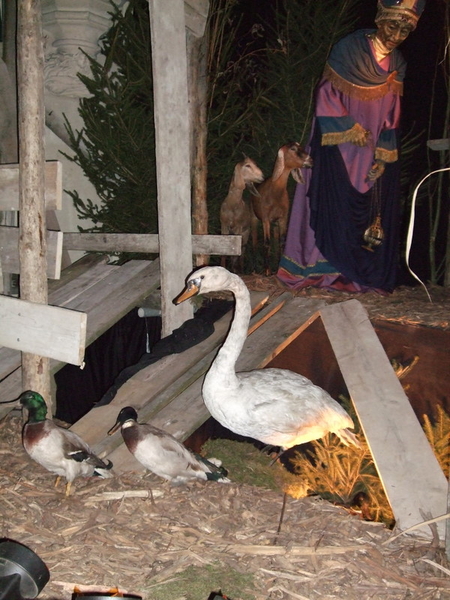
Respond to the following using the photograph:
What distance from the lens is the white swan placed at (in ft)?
11.5

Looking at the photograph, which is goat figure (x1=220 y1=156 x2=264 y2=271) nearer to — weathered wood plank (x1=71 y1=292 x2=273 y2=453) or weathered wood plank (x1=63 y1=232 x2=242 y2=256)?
weathered wood plank (x1=63 y1=232 x2=242 y2=256)

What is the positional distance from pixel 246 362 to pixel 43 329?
1.81 m

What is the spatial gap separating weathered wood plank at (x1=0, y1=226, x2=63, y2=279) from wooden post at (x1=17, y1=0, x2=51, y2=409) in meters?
0.08

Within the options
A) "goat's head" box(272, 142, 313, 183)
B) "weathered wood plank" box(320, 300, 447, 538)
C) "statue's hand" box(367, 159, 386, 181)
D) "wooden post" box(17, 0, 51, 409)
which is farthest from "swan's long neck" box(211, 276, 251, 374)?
"statue's hand" box(367, 159, 386, 181)

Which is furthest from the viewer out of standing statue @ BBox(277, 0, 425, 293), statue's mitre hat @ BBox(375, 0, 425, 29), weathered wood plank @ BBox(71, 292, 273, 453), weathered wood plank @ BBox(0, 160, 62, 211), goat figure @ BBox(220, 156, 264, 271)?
goat figure @ BBox(220, 156, 264, 271)

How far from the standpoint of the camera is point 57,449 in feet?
10.2

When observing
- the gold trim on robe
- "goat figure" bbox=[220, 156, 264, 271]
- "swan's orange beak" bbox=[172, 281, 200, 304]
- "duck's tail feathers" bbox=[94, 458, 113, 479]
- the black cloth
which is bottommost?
"duck's tail feathers" bbox=[94, 458, 113, 479]

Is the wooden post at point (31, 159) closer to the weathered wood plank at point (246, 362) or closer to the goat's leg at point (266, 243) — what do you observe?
the weathered wood plank at point (246, 362)

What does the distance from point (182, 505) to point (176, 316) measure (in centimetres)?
170

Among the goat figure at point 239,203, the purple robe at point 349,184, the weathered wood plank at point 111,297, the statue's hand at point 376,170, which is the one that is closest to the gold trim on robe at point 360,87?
the purple robe at point 349,184

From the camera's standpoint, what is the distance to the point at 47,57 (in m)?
6.92

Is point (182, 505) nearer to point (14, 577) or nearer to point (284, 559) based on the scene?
point (284, 559)

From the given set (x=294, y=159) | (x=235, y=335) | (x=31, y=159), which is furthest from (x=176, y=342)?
(x=294, y=159)

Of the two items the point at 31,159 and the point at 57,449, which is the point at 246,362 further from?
the point at 31,159
